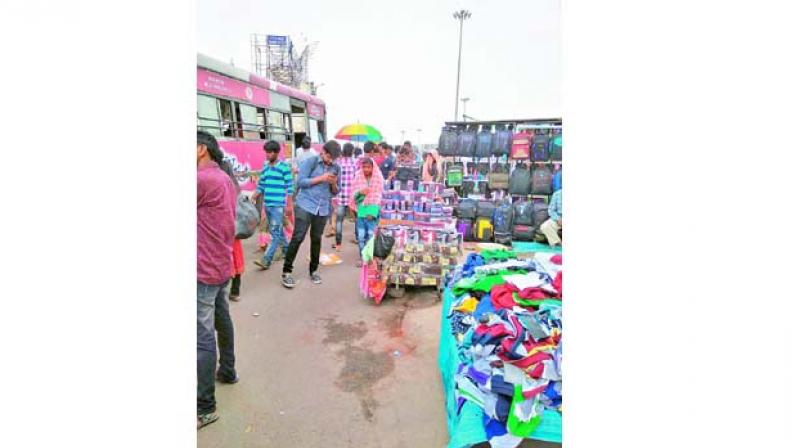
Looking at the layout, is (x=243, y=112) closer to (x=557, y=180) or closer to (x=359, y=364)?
(x=557, y=180)

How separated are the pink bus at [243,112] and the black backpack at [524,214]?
413 centimetres

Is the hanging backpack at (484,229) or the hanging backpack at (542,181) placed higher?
the hanging backpack at (542,181)

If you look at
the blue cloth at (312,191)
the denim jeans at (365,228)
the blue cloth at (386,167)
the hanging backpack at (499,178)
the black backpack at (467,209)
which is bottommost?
the denim jeans at (365,228)

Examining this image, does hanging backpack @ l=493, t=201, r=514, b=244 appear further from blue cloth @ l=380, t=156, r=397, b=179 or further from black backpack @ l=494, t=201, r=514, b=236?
blue cloth @ l=380, t=156, r=397, b=179

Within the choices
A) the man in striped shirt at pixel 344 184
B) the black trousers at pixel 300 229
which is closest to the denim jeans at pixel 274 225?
the black trousers at pixel 300 229

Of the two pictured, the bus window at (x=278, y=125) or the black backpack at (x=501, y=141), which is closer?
the black backpack at (x=501, y=141)

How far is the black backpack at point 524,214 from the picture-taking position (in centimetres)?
780

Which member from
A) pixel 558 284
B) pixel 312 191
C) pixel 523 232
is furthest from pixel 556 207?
pixel 558 284

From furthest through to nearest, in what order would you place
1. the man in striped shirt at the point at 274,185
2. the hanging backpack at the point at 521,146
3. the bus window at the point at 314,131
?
the bus window at the point at 314,131
the hanging backpack at the point at 521,146
the man in striped shirt at the point at 274,185

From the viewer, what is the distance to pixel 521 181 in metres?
8.02

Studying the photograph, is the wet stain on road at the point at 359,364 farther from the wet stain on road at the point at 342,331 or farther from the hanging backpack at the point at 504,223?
the hanging backpack at the point at 504,223

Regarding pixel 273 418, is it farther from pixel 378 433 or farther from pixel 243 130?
pixel 243 130

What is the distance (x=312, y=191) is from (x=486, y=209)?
384cm
